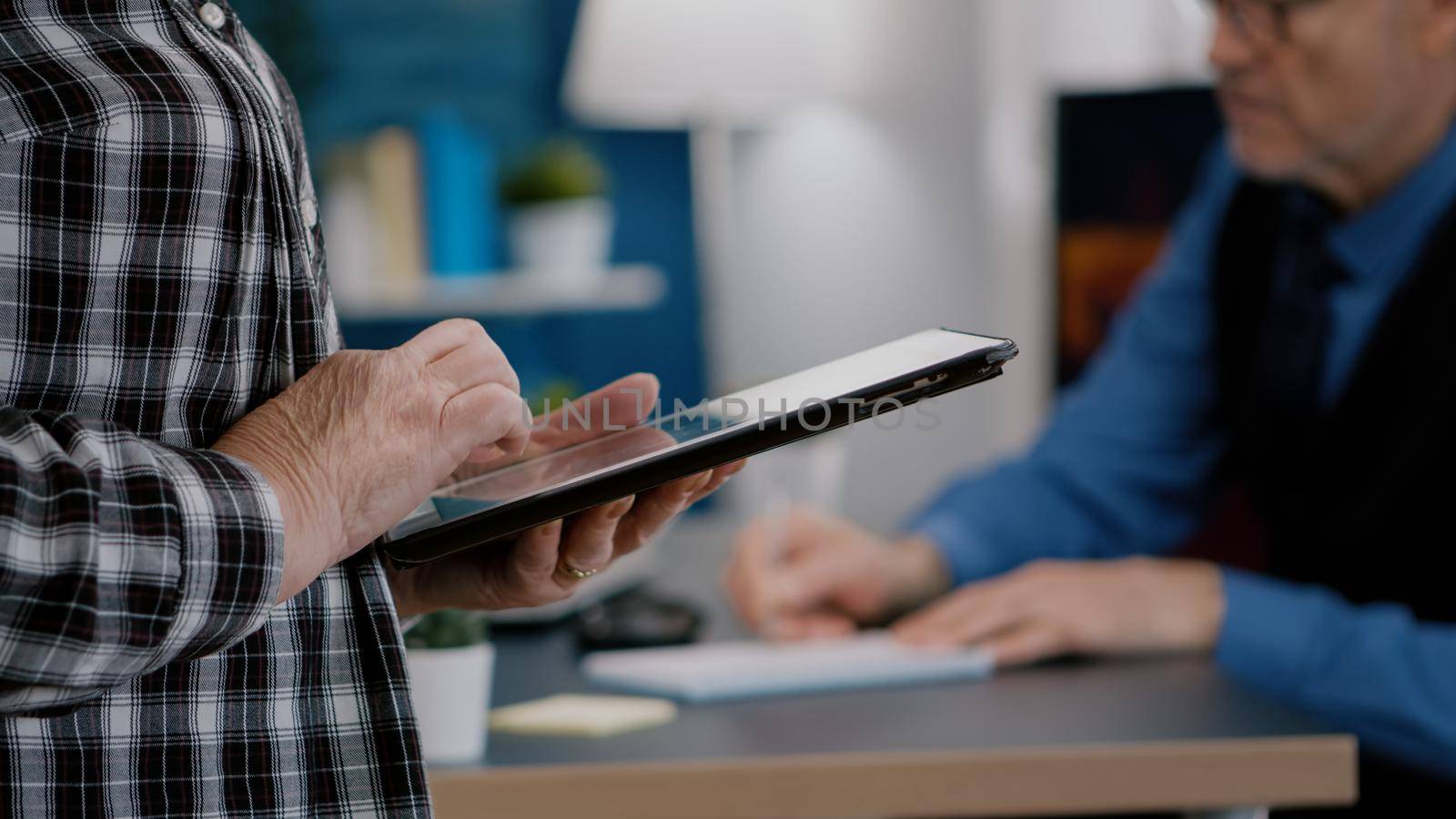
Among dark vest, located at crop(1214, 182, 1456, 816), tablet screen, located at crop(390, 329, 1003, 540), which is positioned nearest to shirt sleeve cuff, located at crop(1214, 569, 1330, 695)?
dark vest, located at crop(1214, 182, 1456, 816)

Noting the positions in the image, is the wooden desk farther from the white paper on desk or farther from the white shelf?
the white shelf

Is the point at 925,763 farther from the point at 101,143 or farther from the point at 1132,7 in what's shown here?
Answer: the point at 1132,7

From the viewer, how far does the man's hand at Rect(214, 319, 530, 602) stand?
1.63ft

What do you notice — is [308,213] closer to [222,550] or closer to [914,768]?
[222,550]

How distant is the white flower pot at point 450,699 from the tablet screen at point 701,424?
183 mm

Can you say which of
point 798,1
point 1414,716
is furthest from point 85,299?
point 798,1

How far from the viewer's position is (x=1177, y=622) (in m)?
1.09

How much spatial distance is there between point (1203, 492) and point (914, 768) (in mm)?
1019

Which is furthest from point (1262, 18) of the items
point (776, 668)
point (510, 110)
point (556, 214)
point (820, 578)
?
point (510, 110)

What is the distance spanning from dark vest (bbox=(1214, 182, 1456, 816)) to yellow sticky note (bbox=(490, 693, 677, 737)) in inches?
26.0

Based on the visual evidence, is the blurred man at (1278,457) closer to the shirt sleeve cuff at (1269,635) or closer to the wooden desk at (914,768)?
the shirt sleeve cuff at (1269,635)

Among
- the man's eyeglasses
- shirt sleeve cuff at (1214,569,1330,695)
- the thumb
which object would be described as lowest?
shirt sleeve cuff at (1214,569,1330,695)

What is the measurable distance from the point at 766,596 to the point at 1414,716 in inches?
21.3

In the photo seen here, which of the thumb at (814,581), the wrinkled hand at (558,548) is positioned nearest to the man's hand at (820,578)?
the thumb at (814,581)
